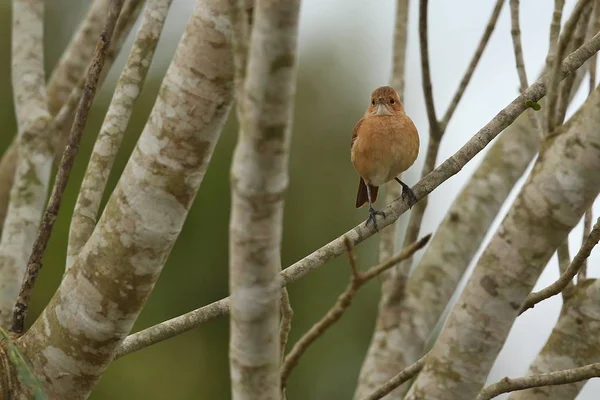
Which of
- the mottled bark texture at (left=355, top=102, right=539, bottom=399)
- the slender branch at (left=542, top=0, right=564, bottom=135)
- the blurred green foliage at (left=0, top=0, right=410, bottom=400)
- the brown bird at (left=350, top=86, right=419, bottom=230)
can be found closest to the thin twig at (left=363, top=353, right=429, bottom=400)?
the slender branch at (left=542, top=0, right=564, bottom=135)

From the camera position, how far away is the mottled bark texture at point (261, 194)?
4.87 ft

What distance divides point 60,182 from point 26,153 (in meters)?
1.34

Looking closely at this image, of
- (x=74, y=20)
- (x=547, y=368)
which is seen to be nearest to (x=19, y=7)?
(x=547, y=368)

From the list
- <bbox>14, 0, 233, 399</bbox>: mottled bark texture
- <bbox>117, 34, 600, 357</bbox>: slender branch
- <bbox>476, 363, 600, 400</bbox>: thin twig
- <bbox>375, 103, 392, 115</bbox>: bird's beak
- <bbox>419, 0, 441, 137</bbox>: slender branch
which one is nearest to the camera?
<bbox>14, 0, 233, 399</bbox>: mottled bark texture

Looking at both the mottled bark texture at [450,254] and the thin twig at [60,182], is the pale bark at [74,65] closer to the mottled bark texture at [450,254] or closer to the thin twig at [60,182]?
the thin twig at [60,182]

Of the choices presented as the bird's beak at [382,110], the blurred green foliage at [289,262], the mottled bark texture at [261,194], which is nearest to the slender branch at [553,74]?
the bird's beak at [382,110]

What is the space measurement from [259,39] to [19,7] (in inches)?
138

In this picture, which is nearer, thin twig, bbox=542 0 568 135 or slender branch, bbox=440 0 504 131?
thin twig, bbox=542 0 568 135

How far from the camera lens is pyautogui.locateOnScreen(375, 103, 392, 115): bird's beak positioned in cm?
427

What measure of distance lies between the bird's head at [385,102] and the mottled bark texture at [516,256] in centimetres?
151

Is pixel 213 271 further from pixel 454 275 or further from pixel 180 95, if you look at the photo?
pixel 180 95

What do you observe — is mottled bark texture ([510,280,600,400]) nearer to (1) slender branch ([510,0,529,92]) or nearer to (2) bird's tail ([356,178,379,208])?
(1) slender branch ([510,0,529,92])

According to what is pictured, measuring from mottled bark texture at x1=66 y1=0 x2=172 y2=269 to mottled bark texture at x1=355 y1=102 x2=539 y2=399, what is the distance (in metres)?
1.91

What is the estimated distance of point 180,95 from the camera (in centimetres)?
230
